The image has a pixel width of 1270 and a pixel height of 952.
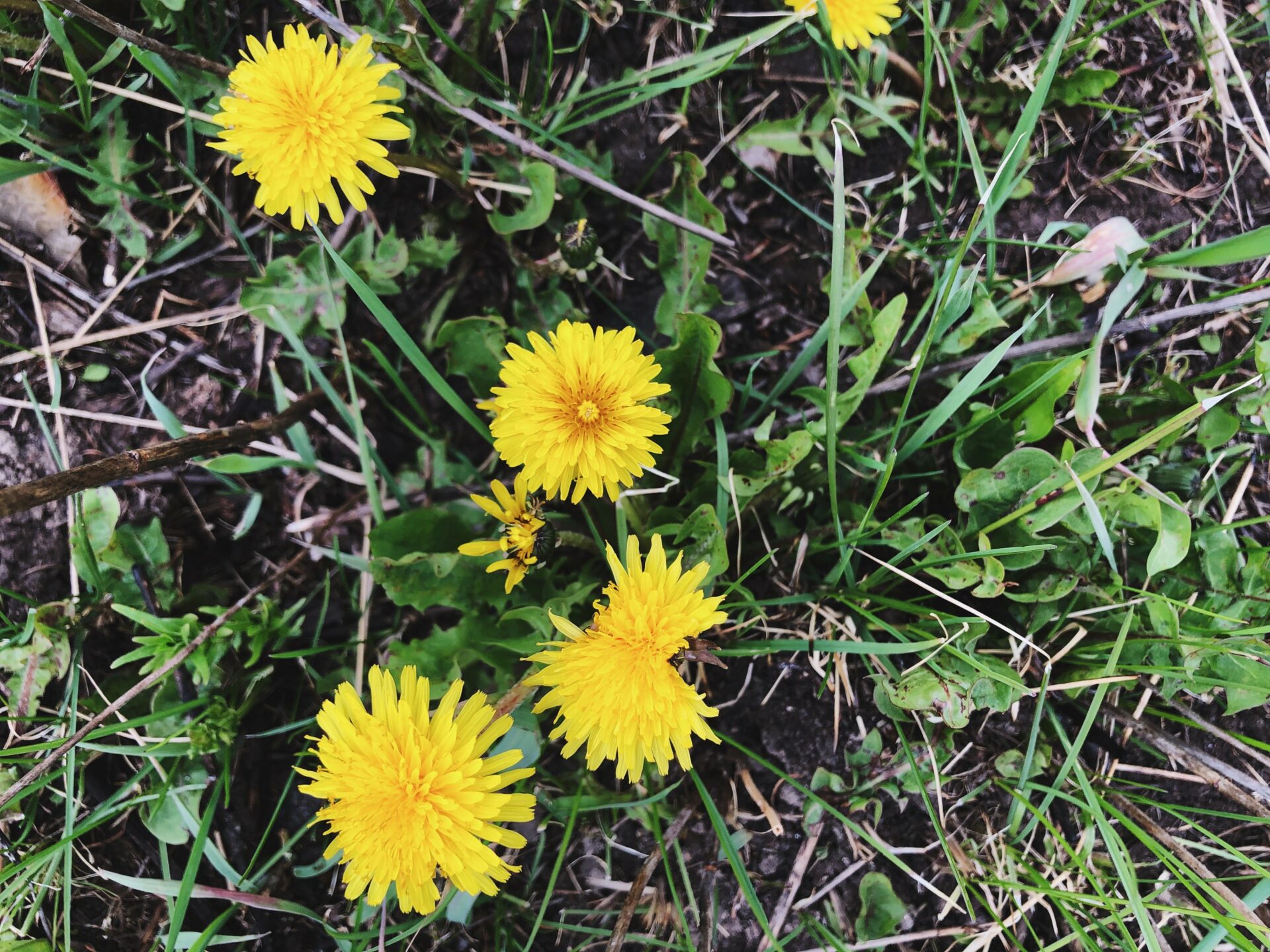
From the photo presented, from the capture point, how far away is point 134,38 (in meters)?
1.61

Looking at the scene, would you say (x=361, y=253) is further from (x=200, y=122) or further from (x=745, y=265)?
(x=745, y=265)

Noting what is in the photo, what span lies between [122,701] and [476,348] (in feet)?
3.50

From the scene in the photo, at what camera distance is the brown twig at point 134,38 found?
152cm

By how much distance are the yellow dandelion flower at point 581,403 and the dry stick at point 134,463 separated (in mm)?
647

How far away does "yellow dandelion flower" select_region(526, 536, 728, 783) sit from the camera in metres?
1.46

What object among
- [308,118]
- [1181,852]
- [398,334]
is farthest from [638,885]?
[308,118]

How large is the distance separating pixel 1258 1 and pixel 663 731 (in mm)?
2483

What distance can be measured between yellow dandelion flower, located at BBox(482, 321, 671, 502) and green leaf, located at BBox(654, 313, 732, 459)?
11.5 inches

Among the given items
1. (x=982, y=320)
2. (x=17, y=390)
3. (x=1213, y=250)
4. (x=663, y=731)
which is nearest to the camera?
(x=663, y=731)

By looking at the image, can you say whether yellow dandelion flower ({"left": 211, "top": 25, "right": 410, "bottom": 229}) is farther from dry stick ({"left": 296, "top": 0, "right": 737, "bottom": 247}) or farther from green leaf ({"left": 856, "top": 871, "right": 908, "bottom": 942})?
green leaf ({"left": 856, "top": 871, "right": 908, "bottom": 942})

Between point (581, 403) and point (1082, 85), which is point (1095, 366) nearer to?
point (1082, 85)

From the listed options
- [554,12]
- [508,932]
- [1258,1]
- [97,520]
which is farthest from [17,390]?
[1258,1]

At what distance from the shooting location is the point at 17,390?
6.52 ft

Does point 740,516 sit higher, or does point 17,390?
point 17,390
